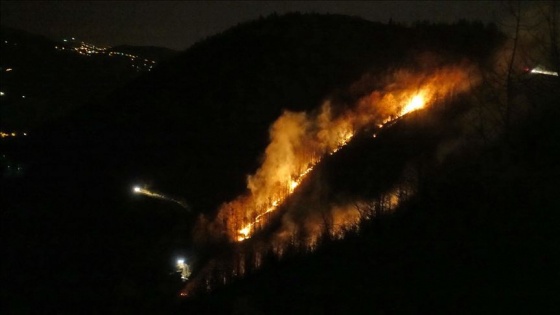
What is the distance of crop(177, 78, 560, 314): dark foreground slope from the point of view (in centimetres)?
563

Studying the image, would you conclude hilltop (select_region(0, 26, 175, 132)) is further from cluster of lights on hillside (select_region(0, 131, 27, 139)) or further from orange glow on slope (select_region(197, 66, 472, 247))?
orange glow on slope (select_region(197, 66, 472, 247))

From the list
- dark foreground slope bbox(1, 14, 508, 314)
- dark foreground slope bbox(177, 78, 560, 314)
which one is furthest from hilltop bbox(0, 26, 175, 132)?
dark foreground slope bbox(177, 78, 560, 314)

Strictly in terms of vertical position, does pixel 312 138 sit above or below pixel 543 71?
above

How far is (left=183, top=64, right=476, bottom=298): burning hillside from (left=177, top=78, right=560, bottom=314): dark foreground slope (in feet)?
13.4

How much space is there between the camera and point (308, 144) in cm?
1678

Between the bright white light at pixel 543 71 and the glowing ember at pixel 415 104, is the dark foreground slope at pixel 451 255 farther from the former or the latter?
the glowing ember at pixel 415 104

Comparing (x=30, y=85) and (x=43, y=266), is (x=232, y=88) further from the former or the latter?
(x=30, y=85)

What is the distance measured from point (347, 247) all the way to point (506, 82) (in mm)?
5068

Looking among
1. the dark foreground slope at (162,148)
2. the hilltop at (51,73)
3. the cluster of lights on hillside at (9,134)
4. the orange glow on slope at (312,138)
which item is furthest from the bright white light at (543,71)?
the hilltop at (51,73)

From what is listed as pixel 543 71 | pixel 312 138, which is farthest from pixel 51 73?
pixel 543 71

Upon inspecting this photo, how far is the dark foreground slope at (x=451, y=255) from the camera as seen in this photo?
5629 mm

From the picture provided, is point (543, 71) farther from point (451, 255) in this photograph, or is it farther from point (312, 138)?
point (312, 138)

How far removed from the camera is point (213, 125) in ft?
74.8

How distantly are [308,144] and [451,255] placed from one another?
10638mm
